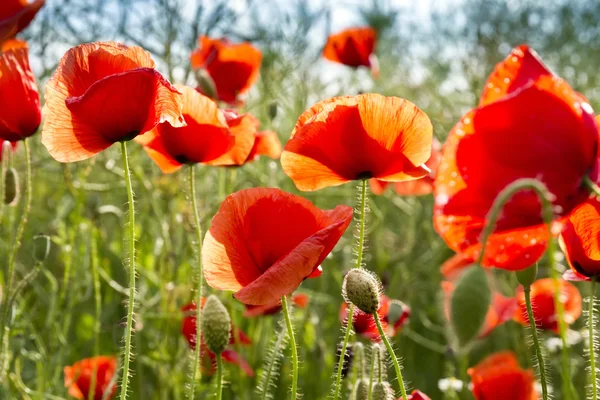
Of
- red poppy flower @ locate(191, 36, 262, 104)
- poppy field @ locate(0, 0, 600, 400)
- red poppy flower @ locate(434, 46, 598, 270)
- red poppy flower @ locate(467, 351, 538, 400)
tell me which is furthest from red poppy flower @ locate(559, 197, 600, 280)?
red poppy flower @ locate(191, 36, 262, 104)

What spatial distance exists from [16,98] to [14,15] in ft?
0.55

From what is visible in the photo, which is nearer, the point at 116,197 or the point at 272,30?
the point at 272,30

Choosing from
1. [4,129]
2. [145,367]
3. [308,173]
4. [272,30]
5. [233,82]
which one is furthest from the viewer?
[272,30]

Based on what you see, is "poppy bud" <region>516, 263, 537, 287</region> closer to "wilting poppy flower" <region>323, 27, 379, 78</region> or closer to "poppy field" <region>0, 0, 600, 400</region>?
"poppy field" <region>0, 0, 600, 400</region>

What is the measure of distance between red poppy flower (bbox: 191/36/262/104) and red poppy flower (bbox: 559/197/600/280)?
1281mm

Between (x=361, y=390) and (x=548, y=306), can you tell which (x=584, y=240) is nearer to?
(x=361, y=390)

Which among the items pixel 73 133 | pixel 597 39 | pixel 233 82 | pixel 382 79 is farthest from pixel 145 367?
pixel 597 39

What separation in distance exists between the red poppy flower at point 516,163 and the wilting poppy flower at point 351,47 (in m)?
1.75

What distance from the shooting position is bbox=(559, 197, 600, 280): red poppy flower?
82 centimetres

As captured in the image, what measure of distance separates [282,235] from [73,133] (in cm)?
30

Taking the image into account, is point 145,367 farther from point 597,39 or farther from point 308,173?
point 597,39

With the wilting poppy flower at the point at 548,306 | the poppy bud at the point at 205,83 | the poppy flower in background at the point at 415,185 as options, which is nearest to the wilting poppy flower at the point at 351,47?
the poppy flower in background at the point at 415,185

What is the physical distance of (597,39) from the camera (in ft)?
15.0

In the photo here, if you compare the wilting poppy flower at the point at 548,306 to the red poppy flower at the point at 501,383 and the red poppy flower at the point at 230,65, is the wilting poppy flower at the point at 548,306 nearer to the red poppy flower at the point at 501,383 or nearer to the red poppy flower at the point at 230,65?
the red poppy flower at the point at 501,383
